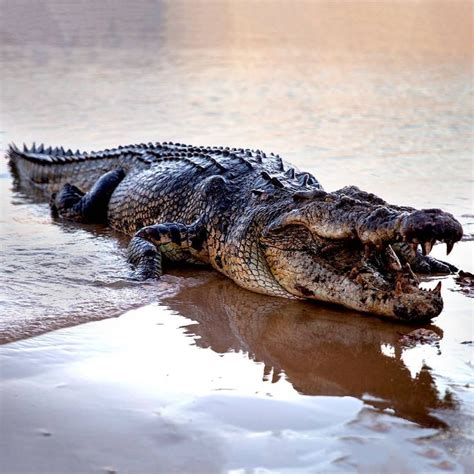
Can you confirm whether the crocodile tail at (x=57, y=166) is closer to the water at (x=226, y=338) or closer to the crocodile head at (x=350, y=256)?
the water at (x=226, y=338)

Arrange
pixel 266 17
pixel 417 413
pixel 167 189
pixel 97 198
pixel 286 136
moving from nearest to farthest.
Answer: pixel 417 413 < pixel 167 189 < pixel 97 198 < pixel 286 136 < pixel 266 17

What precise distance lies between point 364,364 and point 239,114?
876 centimetres

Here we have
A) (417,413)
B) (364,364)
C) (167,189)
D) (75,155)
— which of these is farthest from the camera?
(75,155)

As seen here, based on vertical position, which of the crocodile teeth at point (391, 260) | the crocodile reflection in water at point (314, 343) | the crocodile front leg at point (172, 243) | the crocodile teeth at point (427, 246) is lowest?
the crocodile reflection in water at point (314, 343)

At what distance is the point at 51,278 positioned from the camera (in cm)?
568

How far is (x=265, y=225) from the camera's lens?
18.5ft

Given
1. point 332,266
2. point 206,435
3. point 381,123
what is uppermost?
point 381,123

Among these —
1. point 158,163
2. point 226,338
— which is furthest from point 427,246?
point 158,163

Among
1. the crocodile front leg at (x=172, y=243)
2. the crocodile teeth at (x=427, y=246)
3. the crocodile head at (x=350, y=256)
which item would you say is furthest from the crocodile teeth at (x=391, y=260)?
the crocodile front leg at (x=172, y=243)

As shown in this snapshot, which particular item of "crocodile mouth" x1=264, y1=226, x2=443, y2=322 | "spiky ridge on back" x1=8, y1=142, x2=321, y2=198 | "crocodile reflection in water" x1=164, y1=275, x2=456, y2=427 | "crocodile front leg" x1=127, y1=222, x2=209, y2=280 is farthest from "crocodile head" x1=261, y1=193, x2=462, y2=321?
"crocodile front leg" x1=127, y1=222, x2=209, y2=280

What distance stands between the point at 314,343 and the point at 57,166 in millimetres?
5034

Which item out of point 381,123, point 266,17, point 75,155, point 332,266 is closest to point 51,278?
point 332,266

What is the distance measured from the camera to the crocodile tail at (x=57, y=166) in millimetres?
8445

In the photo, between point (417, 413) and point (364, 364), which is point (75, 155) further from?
point (417, 413)
